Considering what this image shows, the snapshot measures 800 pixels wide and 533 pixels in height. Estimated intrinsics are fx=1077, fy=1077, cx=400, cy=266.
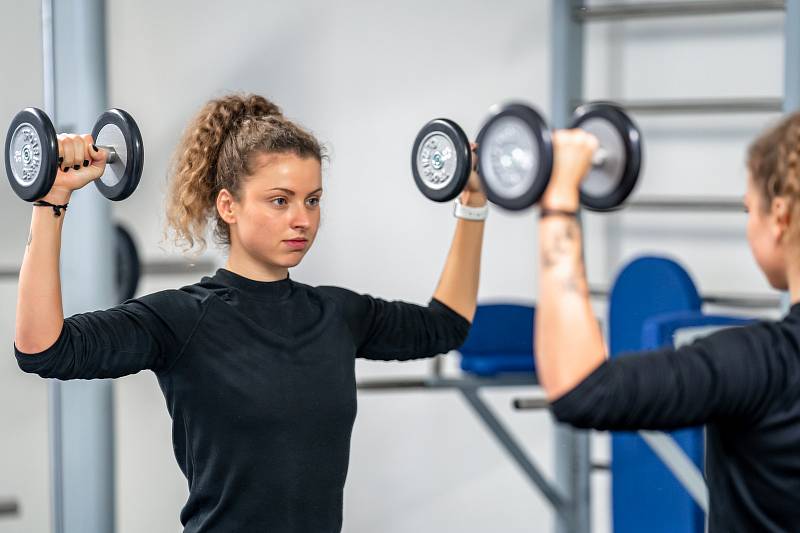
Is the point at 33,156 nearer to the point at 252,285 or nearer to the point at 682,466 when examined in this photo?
the point at 252,285

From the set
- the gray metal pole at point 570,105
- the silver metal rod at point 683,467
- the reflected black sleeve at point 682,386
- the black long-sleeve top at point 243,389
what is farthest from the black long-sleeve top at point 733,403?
the gray metal pole at point 570,105

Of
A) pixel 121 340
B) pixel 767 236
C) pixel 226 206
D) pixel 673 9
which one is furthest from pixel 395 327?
pixel 673 9

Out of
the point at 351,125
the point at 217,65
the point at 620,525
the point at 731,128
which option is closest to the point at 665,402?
the point at 620,525

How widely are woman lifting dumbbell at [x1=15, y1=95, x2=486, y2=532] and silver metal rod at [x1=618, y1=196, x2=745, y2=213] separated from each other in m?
1.54

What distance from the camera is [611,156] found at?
1343 millimetres

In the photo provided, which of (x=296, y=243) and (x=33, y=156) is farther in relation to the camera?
(x=296, y=243)

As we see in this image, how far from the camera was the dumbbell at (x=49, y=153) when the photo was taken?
1545 millimetres

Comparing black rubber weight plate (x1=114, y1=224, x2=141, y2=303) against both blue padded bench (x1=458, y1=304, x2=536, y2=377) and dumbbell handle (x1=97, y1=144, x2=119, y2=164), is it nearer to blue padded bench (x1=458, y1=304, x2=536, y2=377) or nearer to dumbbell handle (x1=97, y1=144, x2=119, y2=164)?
blue padded bench (x1=458, y1=304, x2=536, y2=377)

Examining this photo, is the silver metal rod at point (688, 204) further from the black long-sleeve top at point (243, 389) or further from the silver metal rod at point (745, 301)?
the black long-sleeve top at point (243, 389)

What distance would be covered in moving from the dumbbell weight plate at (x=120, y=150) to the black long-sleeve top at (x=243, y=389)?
0.60ft

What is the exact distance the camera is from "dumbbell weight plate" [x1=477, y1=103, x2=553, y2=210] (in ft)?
4.15

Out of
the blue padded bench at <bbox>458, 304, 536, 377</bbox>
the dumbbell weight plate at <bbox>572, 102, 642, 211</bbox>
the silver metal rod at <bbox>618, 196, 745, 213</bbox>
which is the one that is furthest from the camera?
the silver metal rod at <bbox>618, 196, 745, 213</bbox>

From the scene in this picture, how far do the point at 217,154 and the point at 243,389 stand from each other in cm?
43

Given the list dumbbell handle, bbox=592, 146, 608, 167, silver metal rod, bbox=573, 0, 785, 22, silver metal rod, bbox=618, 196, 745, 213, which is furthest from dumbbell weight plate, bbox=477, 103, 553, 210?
silver metal rod, bbox=573, 0, 785, 22
